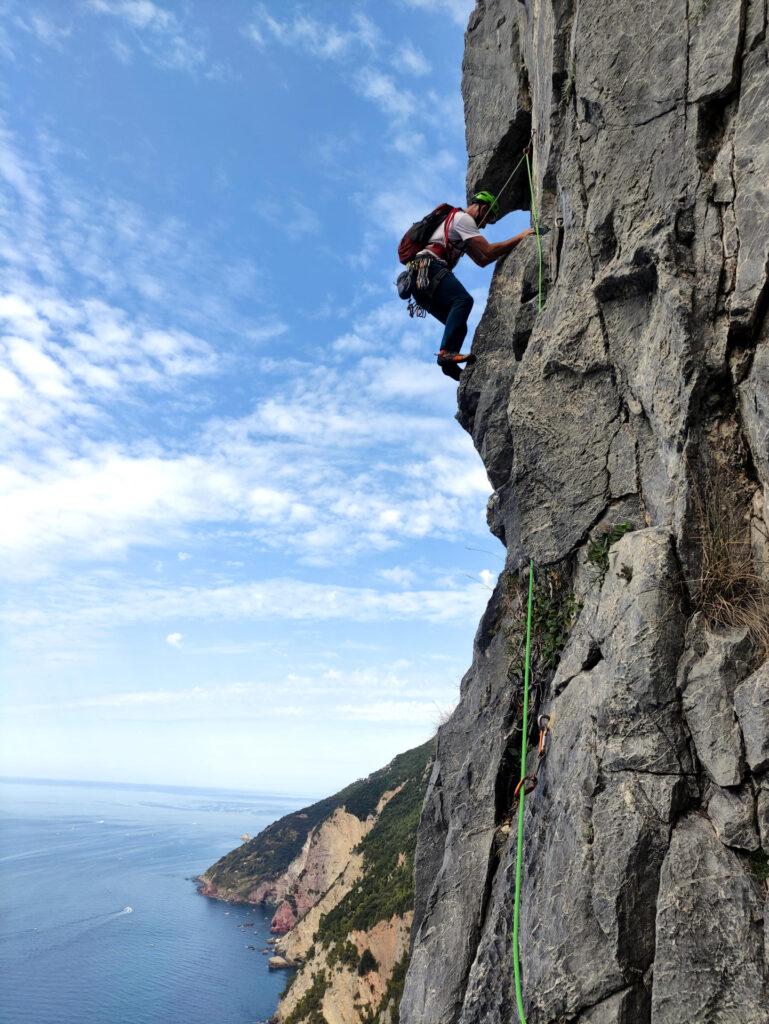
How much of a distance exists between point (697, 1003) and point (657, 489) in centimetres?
371

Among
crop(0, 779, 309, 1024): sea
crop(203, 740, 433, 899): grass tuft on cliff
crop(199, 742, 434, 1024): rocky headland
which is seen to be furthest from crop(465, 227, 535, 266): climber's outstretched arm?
crop(203, 740, 433, 899): grass tuft on cliff

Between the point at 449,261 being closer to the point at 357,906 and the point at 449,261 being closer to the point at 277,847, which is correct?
the point at 357,906

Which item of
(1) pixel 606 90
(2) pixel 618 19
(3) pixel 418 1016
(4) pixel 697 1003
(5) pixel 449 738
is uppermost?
(2) pixel 618 19

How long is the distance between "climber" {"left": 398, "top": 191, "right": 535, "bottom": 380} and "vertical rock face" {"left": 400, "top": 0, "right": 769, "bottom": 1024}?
109 cm

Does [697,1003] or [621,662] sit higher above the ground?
[621,662]

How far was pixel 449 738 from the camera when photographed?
897 centimetres

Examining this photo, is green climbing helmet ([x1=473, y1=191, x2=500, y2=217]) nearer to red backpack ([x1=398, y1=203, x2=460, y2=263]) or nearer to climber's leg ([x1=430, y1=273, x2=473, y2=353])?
red backpack ([x1=398, y1=203, x2=460, y2=263])

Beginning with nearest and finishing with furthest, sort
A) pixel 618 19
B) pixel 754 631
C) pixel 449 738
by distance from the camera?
pixel 754 631
pixel 618 19
pixel 449 738

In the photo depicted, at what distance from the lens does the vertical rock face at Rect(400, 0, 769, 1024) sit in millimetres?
4223

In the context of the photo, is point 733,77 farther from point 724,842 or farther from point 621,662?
point 724,842

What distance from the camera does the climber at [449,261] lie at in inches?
374

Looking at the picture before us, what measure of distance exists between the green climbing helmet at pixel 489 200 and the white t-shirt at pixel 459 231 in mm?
750

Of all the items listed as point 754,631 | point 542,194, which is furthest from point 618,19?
point 754,631

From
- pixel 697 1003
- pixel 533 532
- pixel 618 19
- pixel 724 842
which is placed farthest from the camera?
pixel 533 532
